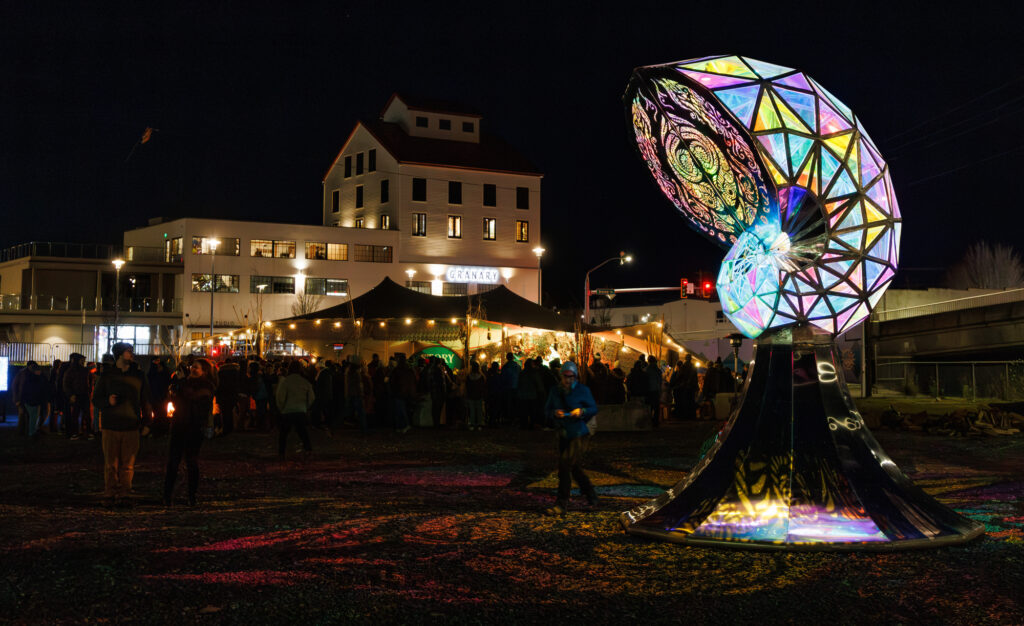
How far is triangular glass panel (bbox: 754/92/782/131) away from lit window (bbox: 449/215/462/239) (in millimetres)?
53896

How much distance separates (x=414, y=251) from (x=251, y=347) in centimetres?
2795

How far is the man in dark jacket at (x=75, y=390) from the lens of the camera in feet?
59.2

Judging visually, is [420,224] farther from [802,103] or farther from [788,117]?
[788,117]

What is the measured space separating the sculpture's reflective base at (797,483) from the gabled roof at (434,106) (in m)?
56.6

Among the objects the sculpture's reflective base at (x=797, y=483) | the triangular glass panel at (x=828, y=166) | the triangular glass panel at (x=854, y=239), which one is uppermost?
the triangular glass panel at (x=828, y=166)

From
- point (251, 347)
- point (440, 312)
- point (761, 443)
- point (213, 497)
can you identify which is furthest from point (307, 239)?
point (761, 443)

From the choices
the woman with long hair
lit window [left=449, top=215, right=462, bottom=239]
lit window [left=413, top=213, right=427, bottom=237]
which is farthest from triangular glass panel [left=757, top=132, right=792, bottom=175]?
lit window [left=449, top=215, right=462, bottom=239]

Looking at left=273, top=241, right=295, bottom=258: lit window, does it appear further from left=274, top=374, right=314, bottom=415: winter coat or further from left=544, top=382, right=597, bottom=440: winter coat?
left=544, top=382, right=597, bottom=440: winter coat

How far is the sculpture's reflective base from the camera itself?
792cm

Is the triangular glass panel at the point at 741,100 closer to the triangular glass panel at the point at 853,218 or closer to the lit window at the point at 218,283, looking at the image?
the triangular glass panel at the point at 853,218

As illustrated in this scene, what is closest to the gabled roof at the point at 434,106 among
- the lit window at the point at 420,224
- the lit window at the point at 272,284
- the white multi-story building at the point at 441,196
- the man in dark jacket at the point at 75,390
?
the white multi-story building at the point at 441,196

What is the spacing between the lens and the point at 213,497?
11000 mm

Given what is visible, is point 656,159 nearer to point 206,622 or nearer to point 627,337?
point 206,622

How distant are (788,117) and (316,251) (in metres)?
52.1
